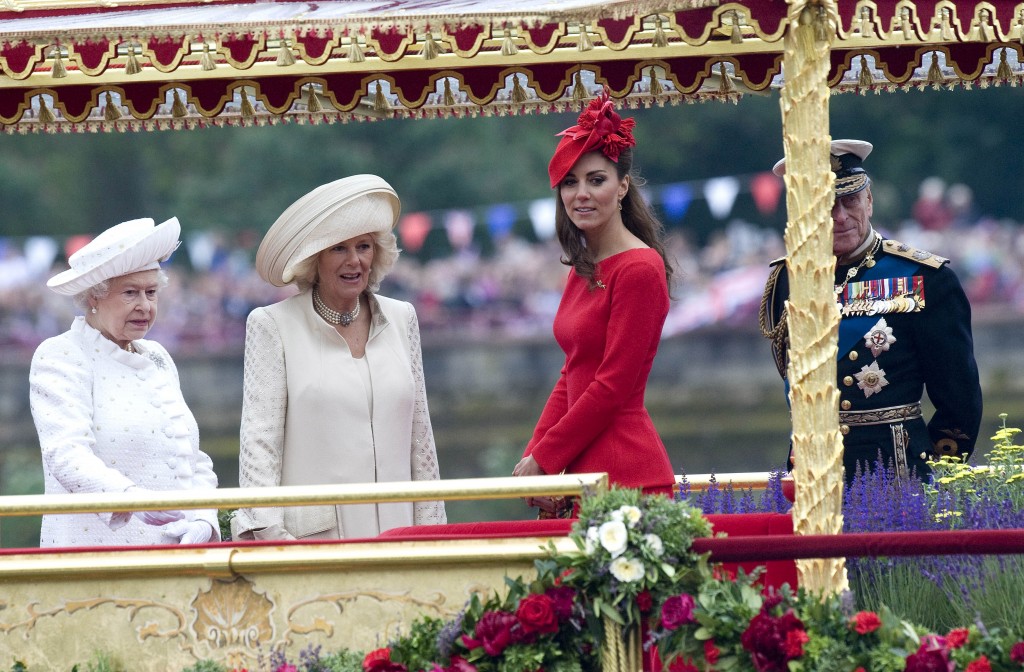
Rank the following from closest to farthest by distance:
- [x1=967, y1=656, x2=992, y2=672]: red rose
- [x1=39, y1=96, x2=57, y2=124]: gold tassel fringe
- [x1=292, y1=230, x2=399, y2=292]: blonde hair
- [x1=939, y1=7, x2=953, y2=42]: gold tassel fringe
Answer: [x1=967, y1=656, x2=992, y2=672]: red rose < [x1=939, y1=7, x2=953, y2=42]: gold tassel fringe < [x1=292, y1=230, x2=399, y2=292]: blonde hair < [x1=39, y1=96, x2=57, y2=124]: gold tassel fringe

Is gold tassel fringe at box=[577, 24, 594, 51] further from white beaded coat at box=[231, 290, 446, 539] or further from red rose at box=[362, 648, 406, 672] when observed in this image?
red rose at box=[362, 648, 406, 672]

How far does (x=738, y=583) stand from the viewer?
4844 millimetres

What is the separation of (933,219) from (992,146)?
250 centimetres

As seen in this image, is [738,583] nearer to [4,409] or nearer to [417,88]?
[417,88]

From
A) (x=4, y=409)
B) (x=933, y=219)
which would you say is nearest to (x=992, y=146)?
(x=933, y=219)

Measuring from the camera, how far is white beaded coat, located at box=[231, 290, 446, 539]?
19.3 feet

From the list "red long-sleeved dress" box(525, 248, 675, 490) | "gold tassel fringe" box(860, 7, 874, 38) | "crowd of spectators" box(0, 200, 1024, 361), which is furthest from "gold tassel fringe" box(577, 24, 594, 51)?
"crowd of spectators" box(0, 200, 1024, 361)

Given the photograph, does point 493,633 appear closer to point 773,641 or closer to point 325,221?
point 773,641

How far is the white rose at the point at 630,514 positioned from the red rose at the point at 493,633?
43cm

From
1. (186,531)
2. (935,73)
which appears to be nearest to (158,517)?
(186,531)

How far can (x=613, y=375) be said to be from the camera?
549 cm

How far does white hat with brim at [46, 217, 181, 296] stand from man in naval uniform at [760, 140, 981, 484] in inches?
94.6

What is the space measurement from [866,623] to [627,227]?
175 cm

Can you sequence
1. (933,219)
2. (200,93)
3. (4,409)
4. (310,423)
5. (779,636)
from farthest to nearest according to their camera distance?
(933,219) → (4,409) → (200,93) → (310,423) → (779,636)
